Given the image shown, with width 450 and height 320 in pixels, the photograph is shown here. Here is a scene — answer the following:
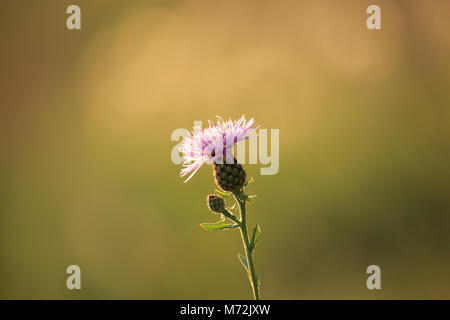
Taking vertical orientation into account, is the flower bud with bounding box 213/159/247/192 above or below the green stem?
above

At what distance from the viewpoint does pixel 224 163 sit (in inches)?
73.7

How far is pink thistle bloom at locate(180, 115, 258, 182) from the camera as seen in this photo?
71.7 inches

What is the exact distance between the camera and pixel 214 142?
71.5 inches

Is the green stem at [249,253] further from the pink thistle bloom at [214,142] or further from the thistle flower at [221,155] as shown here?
the pink thistle bloom at [214,142]

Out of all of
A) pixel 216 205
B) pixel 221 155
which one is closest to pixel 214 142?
pixel 221 155

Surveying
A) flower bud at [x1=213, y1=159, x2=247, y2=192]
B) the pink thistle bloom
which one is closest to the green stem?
flower bud at [x1=213, y1=159, x2=247, y2=192]

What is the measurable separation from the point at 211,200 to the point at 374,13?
3647 millimetres

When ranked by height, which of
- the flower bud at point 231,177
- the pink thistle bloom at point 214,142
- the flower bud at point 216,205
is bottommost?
the flower bud at point 216,205

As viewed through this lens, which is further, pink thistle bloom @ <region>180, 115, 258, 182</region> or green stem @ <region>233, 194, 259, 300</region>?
pink thistle bloom @ <region>180, 115, 258, 182</region>

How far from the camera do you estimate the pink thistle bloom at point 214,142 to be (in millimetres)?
1821

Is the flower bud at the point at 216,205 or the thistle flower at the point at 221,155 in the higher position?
the thistle flower at the point at 221,155

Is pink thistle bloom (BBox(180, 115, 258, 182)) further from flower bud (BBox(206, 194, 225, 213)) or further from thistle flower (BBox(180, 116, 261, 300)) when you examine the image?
flower bud (BBox(206, 194, 225, 213))

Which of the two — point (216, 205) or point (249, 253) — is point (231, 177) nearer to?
point (216, 205)

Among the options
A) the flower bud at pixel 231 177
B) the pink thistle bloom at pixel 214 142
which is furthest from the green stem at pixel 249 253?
the pink thistle bloom at pixel 214 142
